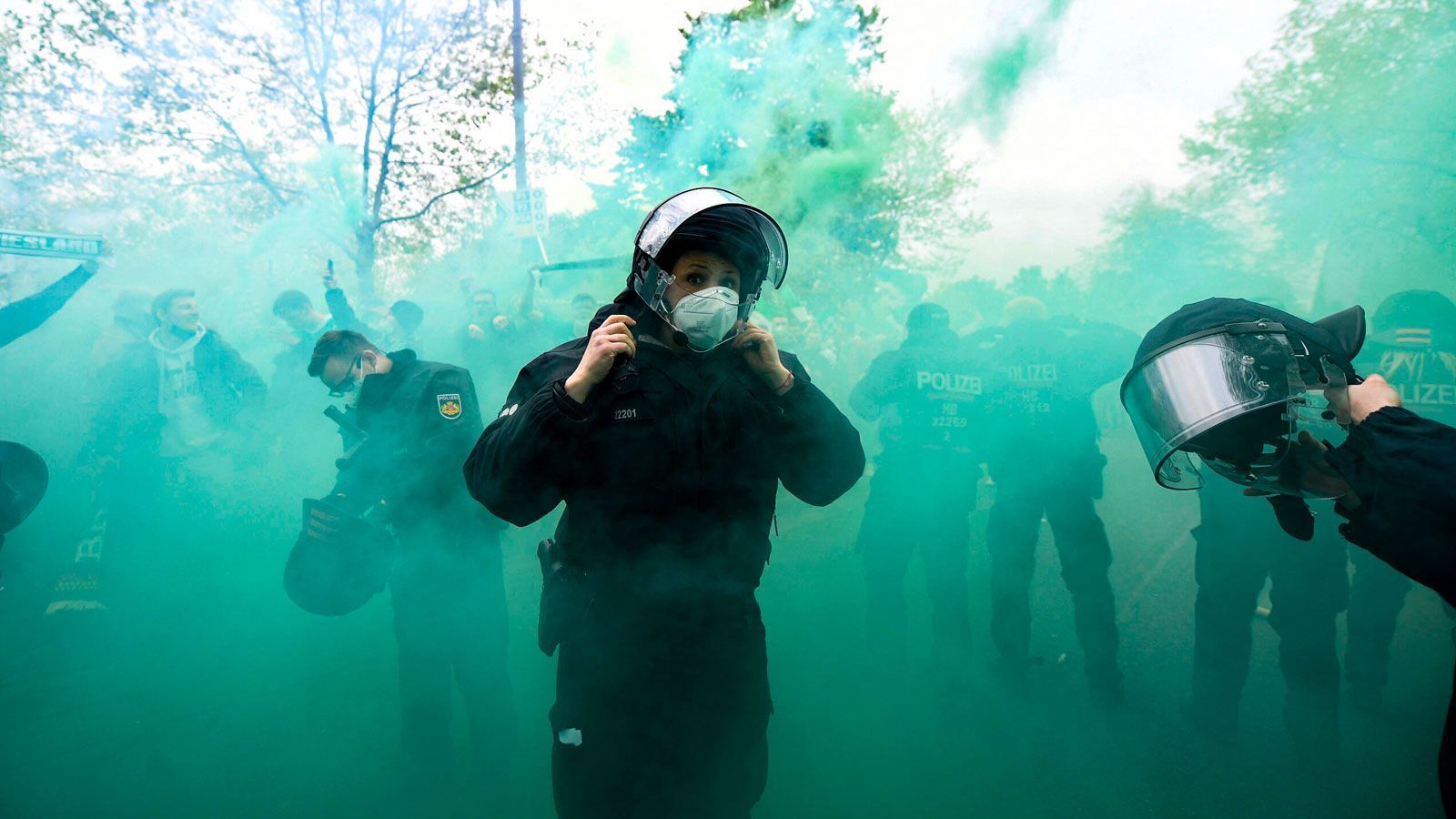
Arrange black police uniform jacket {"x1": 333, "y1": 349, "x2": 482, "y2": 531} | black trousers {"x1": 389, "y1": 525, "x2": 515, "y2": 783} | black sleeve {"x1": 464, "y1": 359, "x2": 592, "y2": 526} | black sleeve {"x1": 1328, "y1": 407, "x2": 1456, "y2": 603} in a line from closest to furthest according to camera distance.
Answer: black sleeve {"x1": 1328, "y1": 407, "x2": 1456, "y2": 603}, black sleeve {"x1": 464, "y1": 359, "x2": 592, "y2": 526}, black trousers {"x1": 389, "y1": 525, "x2": 515, "y2": 783}, black police uniform jacket {"x1": 333, "y1": 349, "x2": 482, "y2": 531}

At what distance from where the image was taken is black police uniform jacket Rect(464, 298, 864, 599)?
1706 mm

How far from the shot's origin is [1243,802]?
2965mm

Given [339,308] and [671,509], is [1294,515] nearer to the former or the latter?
[671,509]

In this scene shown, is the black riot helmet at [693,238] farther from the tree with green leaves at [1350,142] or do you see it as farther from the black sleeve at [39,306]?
the black sleeve at [39,306]

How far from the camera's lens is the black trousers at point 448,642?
332 cm

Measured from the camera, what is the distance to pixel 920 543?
461 cm

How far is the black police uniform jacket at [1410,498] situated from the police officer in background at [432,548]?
3381 millimetres

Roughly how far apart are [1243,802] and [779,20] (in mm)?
5856

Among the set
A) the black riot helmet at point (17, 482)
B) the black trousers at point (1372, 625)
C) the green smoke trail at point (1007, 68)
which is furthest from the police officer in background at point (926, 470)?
the black riot helmet at point (17, 482)

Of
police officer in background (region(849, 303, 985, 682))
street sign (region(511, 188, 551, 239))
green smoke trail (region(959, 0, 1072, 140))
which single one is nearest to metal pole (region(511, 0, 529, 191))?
street sign (region(511, 188, 551, 239))

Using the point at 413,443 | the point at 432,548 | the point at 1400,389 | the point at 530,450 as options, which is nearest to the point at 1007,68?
the point at 1400,389

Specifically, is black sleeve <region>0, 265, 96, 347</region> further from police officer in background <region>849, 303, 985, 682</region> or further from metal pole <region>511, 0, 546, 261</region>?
Answer: police officer in background <region>849, 303, 985, 682</region>

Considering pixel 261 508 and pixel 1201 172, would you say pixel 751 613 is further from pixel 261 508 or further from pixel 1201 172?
pixel 261 508

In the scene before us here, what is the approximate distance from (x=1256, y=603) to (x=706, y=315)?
3.66m
